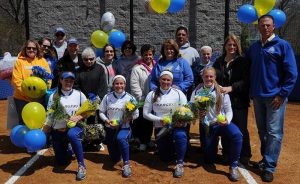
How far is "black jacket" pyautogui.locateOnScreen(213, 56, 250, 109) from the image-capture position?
17.5ft

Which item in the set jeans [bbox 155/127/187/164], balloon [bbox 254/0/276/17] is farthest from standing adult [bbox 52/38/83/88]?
balloon [bbox 254/0/276/17]

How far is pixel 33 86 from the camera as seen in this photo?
18.1 feet

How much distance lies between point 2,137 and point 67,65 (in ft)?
7.77

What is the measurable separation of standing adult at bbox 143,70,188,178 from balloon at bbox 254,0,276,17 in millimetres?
2130

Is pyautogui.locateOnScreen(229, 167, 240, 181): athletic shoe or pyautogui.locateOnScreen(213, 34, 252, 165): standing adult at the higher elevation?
pyautogui.locateOnScreen(213, 34, 252, 165): standing adult

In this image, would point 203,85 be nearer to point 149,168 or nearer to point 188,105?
point 188,105

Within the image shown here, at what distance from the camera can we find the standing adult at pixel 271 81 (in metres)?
4.91

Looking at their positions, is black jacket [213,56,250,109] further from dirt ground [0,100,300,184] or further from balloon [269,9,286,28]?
balloon [269,9,286,28]

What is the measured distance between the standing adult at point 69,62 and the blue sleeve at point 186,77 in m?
1.66

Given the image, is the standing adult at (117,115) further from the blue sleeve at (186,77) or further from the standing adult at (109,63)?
the blue sleeve at (186,77)

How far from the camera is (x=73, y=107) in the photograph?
5465 mm

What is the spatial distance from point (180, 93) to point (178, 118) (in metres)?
0.45

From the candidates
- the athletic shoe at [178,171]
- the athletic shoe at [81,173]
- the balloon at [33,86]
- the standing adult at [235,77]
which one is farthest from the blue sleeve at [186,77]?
the balloon at [33,86]

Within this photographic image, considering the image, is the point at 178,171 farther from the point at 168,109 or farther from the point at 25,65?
the point at 25,65
